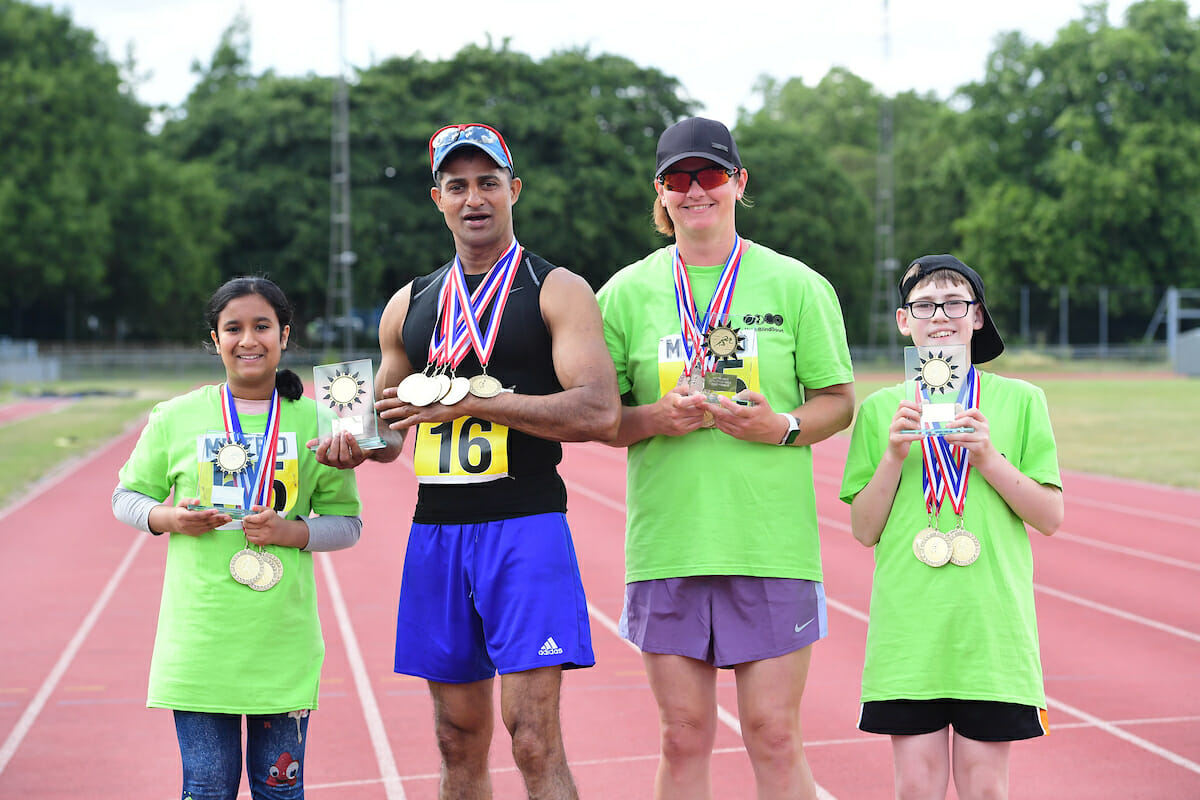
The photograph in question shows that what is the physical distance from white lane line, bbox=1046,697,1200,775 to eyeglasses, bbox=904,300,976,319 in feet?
8.75

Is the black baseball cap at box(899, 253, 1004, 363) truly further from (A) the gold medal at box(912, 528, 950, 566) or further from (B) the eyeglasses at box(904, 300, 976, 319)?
(A) the gold medal at box(912, 528, 950, 566)

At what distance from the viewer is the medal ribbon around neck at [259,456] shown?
3.39 meters

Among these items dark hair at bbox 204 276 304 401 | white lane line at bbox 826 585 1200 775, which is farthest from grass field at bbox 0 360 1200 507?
dark hair at bbox 204 276 304 401

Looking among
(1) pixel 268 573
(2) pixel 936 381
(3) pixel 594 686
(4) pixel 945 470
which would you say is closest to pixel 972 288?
(2) pixel 936 381

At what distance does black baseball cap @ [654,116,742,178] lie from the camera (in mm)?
3393

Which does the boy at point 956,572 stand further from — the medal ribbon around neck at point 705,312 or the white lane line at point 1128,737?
the white lane line at point 1128,737

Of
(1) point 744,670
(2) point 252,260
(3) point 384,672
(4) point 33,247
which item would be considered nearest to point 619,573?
(3) point 384,672

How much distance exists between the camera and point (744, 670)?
11.1 ft

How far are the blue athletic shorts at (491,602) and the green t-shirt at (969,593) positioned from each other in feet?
2.53

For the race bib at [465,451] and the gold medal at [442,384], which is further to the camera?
the race bib at [465,451]

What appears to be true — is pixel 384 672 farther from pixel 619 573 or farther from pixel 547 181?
pixel 547 181

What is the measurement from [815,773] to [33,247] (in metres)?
39.3

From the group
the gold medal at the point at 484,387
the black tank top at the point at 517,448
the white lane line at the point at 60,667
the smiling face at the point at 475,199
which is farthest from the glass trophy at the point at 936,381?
the white lane line at the point at 60,667

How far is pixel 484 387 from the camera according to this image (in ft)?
10.6
